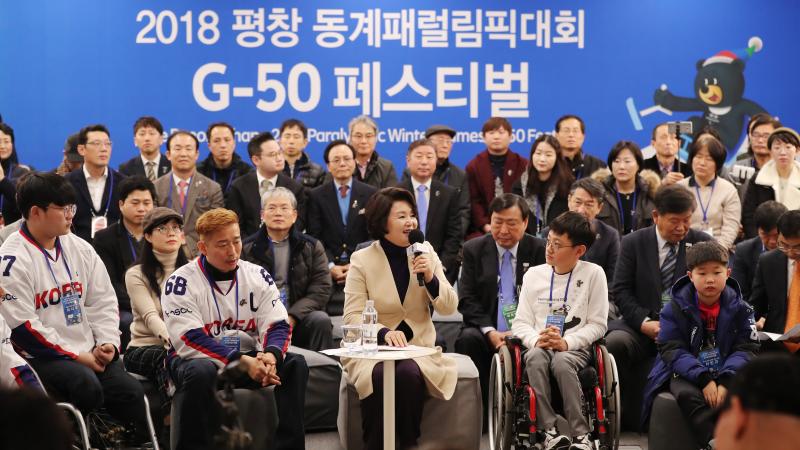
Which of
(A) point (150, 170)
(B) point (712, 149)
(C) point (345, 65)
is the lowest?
(A) point (150, 170)

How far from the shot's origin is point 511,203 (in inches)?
225

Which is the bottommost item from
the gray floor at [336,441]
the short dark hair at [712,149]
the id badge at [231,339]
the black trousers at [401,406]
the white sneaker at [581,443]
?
the gray floor at [336,441]

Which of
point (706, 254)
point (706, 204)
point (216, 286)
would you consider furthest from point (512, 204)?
point (706, 204)

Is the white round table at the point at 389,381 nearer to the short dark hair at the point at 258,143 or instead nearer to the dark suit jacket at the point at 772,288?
the dark suit jacket at the point at 772,288

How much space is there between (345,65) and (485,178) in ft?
5.86

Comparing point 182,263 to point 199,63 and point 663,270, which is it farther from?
point 199,63

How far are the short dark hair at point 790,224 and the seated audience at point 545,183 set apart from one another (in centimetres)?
193

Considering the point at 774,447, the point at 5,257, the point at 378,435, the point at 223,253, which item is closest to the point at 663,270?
the point at 378,435

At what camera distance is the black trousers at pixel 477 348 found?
561cm

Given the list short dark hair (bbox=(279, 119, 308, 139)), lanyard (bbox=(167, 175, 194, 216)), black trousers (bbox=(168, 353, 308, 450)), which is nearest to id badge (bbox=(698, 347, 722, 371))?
black trousers (bbox=(168, 353, 308, 450))

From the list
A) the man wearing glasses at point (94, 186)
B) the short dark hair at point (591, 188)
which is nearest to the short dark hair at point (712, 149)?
the short dark hair at point (591, 188)

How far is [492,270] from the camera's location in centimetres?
571

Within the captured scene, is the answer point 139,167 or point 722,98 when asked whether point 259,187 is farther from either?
point 722,98

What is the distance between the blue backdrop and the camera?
853 cm
